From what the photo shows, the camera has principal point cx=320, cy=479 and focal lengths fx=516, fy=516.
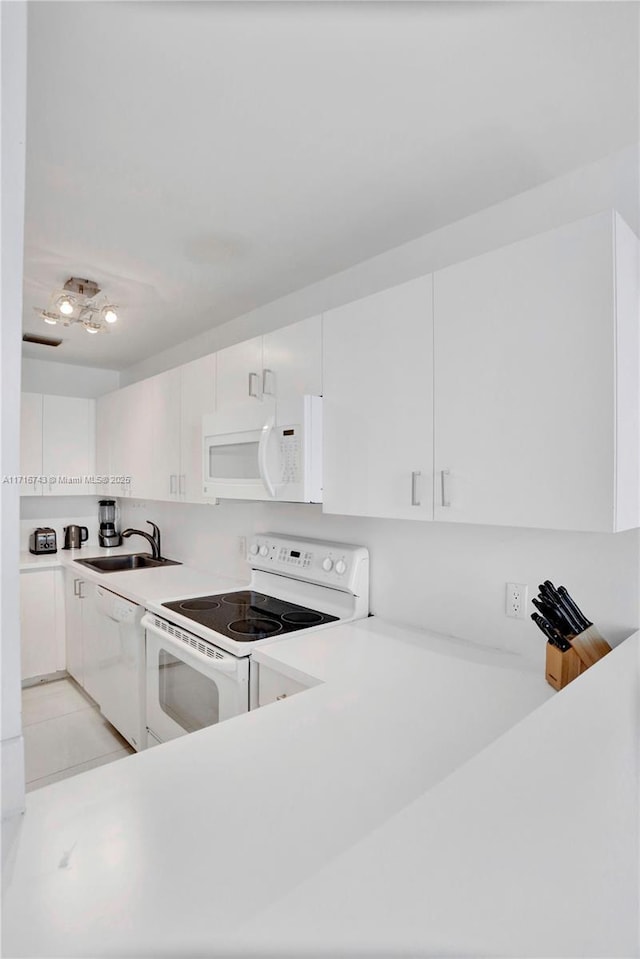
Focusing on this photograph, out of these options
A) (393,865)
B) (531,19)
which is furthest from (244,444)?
(393,865)

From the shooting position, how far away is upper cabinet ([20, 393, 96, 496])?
3.87 m

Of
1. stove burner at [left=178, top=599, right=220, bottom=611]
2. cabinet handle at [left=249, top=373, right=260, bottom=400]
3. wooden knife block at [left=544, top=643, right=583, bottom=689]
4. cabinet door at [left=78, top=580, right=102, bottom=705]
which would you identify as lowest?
cabinet door at [left=78, top=580, right=102, bottom=705]

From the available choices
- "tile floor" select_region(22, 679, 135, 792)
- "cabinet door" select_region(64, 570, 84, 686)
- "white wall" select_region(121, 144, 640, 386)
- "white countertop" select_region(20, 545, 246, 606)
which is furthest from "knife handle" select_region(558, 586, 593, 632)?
"cabinet door" select_region(64, 570, 84, 686)

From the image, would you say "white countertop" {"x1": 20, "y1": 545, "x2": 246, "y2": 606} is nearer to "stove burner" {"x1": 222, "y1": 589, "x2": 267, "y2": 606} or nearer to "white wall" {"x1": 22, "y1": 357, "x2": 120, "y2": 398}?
"stove burner" {"x1": 222, "y1": 589, "x2": 267, "y2": 606}

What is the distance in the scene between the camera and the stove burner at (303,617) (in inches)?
82.9

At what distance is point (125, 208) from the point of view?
181 cm

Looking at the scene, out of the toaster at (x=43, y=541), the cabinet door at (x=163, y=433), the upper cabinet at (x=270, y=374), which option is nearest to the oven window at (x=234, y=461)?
the upper cabinet at (x=270, y=374)

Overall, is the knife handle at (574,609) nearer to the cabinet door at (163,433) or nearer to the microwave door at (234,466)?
the microwave door at (234,466)

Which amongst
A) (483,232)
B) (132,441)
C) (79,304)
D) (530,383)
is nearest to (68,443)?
(132,441)

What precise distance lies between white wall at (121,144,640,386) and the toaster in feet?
7.92

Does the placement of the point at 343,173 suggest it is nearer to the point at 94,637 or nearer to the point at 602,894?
the point at 602,894

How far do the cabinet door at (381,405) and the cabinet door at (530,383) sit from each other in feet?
0.19

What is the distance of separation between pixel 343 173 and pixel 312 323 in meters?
0.55

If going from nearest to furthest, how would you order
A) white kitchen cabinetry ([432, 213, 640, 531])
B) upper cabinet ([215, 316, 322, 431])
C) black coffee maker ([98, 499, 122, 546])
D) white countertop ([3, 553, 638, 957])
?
1. white countertop ([3, 553, 638, 957])
2. white kitchen cabinetry ([432, 213, 640, 531])
3. upper cabinet ([215, 316, 322, 431])
4. black coffee maker ([98, 499, 122, 546])
